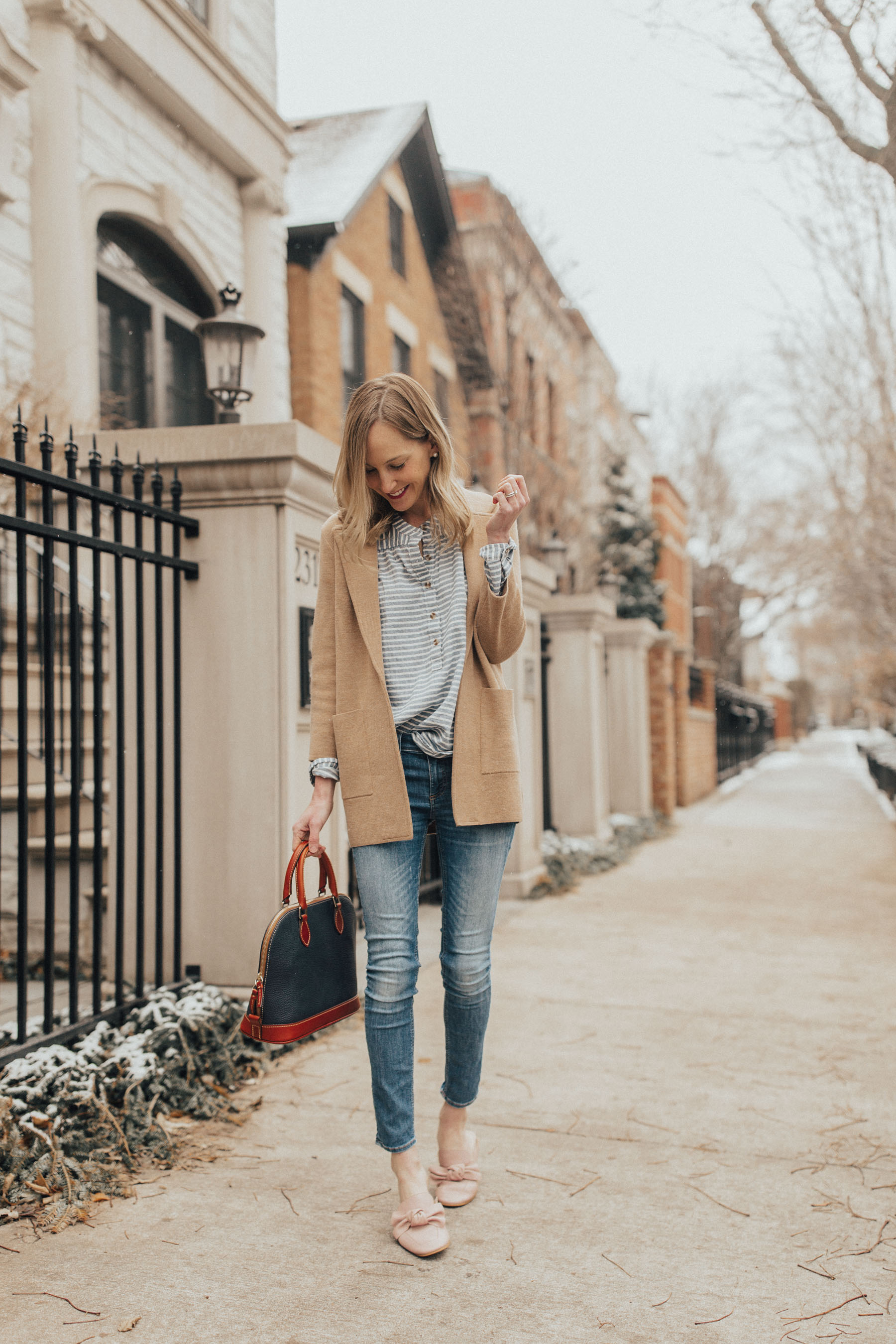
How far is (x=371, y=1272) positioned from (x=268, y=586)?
7.72ft

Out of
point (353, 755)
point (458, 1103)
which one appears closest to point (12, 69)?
point (353, 755)

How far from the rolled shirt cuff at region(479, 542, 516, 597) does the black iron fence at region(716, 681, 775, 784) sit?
1645 cm

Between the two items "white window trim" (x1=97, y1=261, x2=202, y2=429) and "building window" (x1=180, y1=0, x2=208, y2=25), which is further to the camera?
"building window" (x1=180, y1=0, x2=208, y2=25)

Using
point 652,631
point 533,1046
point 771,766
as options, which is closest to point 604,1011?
point 533,1046

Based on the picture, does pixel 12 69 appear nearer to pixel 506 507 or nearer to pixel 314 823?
pixel 506 507

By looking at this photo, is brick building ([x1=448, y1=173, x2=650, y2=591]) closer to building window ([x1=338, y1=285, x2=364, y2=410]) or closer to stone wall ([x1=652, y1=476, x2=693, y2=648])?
building window ([x1=338, y1=285, x2=364, y2=410])

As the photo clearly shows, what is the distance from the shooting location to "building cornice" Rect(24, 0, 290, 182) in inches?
303

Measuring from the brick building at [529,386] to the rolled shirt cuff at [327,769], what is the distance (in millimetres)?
11990

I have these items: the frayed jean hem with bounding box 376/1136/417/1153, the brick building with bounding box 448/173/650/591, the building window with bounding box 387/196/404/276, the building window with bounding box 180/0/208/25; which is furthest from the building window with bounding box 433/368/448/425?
the frayed jean hem with bounding box 376/1136/417/1153

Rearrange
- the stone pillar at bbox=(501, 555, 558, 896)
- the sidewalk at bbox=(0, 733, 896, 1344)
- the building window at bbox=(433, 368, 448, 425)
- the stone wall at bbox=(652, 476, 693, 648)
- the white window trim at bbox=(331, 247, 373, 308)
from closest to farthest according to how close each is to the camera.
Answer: the sidewalk at bbox=(0, 733, 896, 1344) < the stone pillar at bbox=(501, 555, 558, 896) < the white window trim at bbox=(331, 247, 373, 308) < the building window at bbox=(433, 368, 448, 425) < the stone wall at bbox=(652, 476, 693, 648)

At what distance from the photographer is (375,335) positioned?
44.9 ft

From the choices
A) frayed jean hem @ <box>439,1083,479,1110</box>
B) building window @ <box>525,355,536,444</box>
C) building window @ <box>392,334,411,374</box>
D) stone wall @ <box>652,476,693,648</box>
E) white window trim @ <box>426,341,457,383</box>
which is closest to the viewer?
frayed jean hem @ <box>439,1083,479,1110</box>

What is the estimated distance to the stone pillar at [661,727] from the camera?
494 inches

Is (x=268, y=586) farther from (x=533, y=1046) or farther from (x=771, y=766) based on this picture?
(x=771, y=766)
